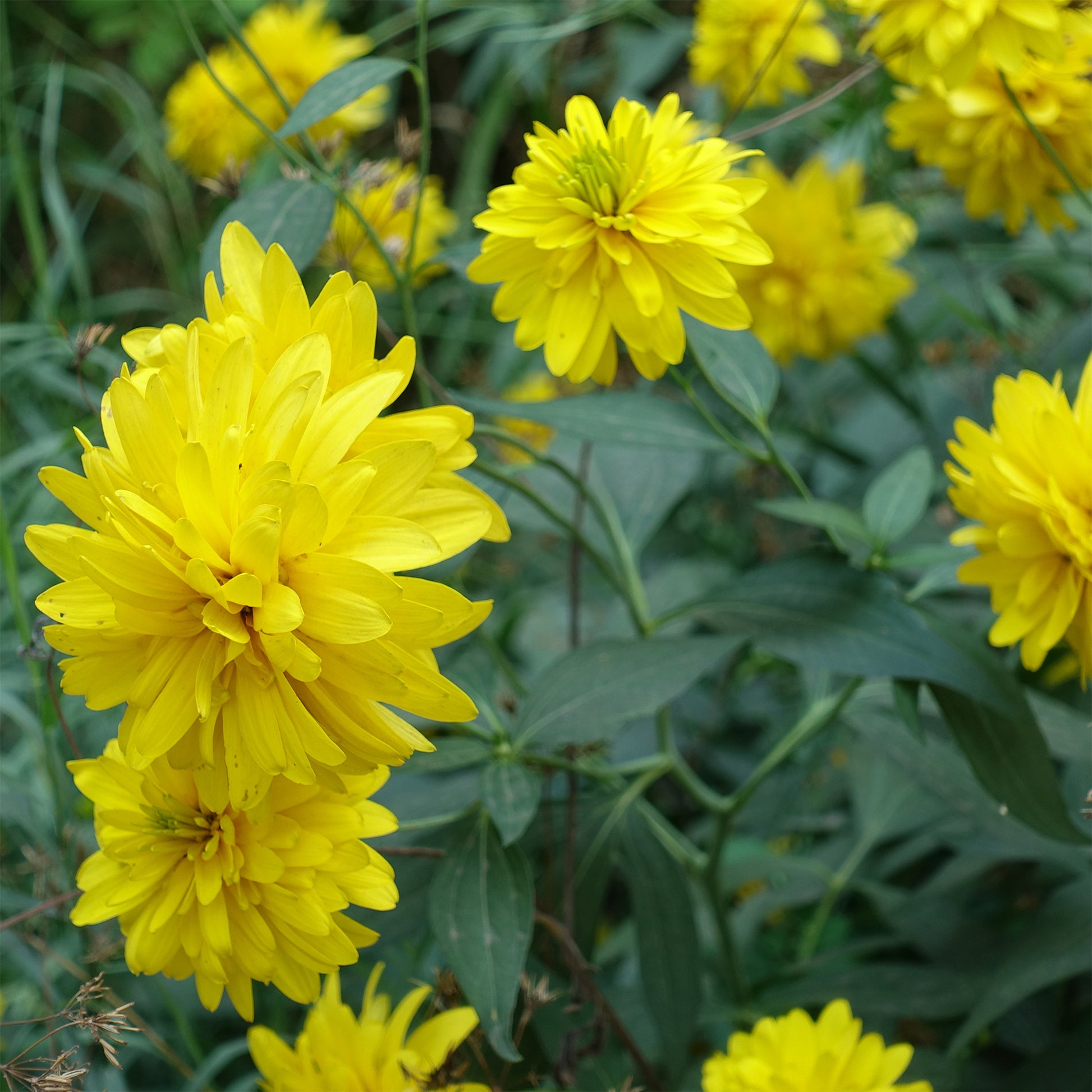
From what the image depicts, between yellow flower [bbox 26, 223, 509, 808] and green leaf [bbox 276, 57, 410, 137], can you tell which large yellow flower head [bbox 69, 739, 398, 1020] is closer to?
yellow flower [bbox 26, 223, 509, 808]

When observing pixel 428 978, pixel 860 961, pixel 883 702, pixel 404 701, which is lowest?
pixel 860 961

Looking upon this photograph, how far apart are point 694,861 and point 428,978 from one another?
223mm

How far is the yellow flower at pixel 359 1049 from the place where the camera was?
1.82ft

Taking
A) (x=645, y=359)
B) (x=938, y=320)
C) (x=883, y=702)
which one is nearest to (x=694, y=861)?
(x=883, y=702)

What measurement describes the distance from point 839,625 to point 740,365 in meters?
0.20

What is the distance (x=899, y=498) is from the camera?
2.25ft

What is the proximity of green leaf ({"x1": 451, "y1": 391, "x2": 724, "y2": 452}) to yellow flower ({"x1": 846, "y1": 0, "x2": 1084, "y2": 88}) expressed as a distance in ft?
0.91

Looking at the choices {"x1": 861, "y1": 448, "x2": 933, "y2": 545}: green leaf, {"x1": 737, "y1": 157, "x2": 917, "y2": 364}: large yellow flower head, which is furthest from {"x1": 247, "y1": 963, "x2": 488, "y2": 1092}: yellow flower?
{"x1": 737, "y1": 157, "x2": 917, "y2": 364}: large yellow flower head

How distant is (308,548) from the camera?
41cm

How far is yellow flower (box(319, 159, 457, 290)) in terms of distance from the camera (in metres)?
0.72

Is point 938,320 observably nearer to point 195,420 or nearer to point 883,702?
point 883,702

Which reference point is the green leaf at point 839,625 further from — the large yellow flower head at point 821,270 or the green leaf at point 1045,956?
the large yellow flower head at point 821,270

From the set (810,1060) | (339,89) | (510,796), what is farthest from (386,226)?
(810,1060)

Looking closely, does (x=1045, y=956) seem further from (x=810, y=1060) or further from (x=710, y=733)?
(x=710, y=733)
